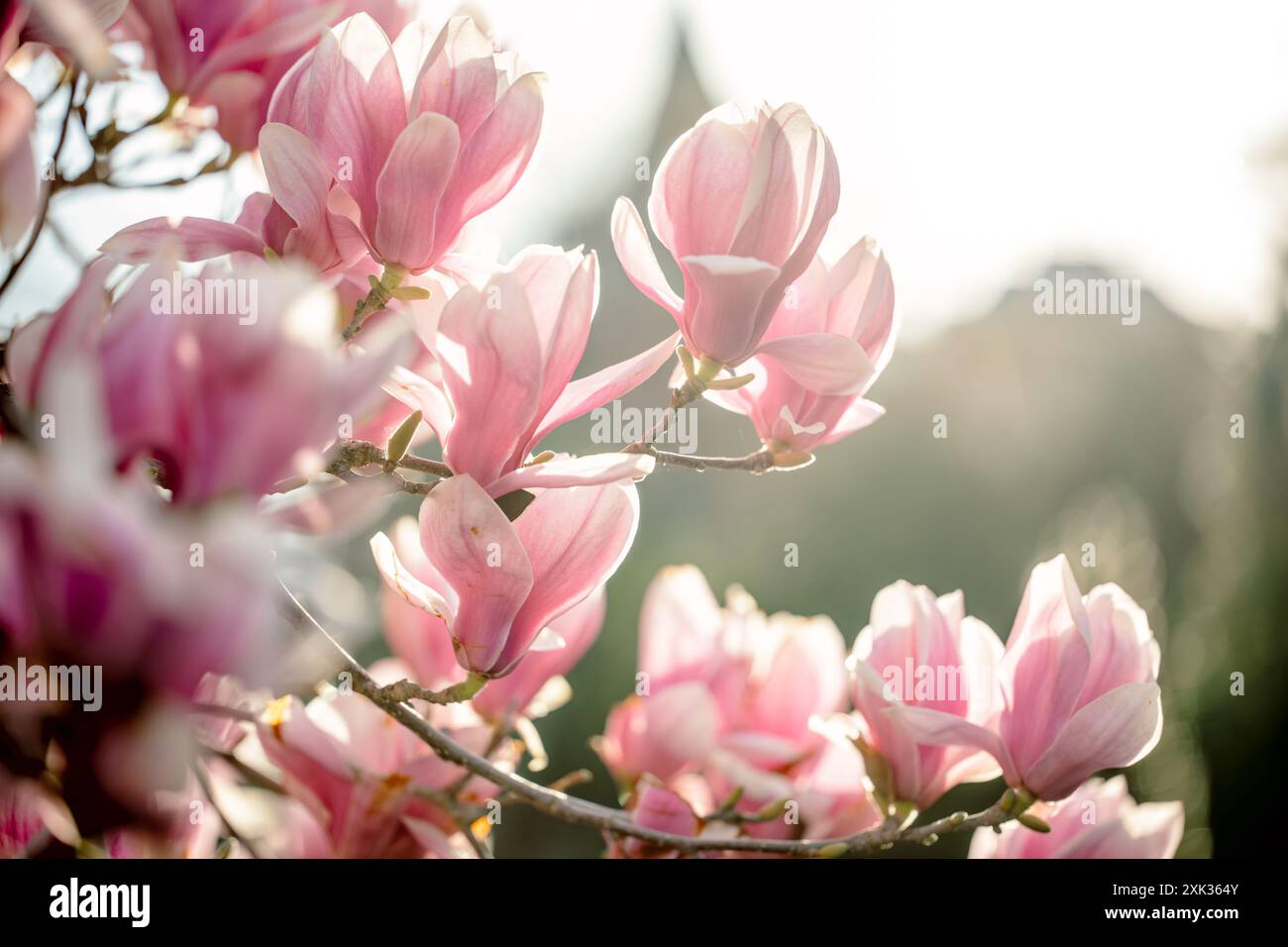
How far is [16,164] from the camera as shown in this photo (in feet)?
1.45

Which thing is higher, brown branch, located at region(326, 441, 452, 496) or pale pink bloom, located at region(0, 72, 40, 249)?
pale pink bloom, located at region(0, 72, 40, 249)

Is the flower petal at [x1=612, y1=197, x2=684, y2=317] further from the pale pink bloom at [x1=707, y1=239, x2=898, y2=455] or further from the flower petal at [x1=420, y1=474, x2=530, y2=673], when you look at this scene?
the flower petal at [x1=420, y1=474, x2=530, y2=673]

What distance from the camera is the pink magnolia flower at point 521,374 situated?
1.43ft

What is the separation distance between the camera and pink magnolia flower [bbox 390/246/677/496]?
1.43 ft

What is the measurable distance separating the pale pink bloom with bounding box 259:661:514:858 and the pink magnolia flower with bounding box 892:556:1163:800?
32 cm
